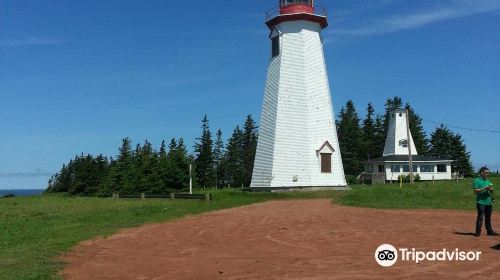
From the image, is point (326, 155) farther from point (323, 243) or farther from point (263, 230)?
point (323, 243)

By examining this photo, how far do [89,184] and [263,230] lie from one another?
6480 cm

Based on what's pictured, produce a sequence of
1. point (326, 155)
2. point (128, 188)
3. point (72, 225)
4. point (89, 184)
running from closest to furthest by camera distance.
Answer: point (72, 225) → point (326, 155) → point (128, 188) → point (89, 184)

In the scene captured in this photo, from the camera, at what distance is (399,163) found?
194 feet

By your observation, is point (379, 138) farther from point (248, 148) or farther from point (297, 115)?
point (297, 115)

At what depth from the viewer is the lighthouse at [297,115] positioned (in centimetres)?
3731

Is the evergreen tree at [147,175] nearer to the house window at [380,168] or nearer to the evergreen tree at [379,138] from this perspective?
the house window at [380,168]

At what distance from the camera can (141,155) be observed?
63.1m

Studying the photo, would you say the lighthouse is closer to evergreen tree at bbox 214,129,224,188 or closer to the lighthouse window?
the lighthouse window

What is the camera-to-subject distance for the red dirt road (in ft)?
31.4

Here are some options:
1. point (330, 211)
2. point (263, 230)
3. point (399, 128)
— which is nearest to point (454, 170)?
point (399, 128)

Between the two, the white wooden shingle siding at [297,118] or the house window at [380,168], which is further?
the house window at [380,168]

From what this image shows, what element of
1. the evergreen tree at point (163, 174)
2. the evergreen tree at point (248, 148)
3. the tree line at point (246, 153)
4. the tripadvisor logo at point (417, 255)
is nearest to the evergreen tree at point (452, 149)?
the tree line at point (246, 153)

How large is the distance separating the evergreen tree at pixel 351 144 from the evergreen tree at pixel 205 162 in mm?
21245

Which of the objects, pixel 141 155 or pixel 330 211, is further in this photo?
pixel 141 155
